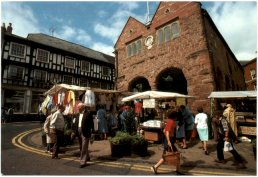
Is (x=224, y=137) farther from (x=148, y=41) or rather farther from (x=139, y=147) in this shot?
(x=148, y=41)

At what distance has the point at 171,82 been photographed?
16.9 metres

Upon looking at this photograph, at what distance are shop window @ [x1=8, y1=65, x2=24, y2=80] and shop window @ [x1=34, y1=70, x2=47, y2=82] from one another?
5.57ft

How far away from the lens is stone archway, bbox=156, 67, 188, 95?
1620 centimetres

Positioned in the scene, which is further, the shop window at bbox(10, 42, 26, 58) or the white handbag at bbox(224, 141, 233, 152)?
the shop window at bbox(10, 42, 26, 58)

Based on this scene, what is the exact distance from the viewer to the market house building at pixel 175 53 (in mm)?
13078

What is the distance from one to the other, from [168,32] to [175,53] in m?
2.02

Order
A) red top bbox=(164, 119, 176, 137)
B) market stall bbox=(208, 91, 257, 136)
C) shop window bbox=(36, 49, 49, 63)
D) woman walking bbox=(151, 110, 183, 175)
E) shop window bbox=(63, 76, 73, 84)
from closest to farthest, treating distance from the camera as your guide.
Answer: woman walking bbox=(151, 110, 183, 175)
red top bbox=(164, 119, 176, 137)
market stall bbox=(208, 91, 257, 136)
shop window bbox=(36, 49, 49, 63)
shop window bbox=(63, 76, 73, 84)

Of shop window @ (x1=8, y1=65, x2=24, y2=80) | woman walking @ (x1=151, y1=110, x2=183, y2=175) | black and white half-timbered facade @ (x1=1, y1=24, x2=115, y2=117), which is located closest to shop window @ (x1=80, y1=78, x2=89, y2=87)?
black and white half-timbered facade @ (x1=1, y1=24, x2=115, y2=117)

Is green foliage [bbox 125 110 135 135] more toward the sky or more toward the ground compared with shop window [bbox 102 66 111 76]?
more toward the ground

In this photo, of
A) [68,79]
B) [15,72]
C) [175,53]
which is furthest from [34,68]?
[175,53]

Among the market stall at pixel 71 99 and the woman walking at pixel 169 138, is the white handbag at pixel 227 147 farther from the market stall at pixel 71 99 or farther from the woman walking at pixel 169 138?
the market stall at pixel 71 99

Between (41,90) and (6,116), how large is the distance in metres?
6.37

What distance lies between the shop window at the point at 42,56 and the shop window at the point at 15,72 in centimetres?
269

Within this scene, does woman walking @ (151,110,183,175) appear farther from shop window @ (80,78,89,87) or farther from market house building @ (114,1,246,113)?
shop window @ (80,78,89,87)
